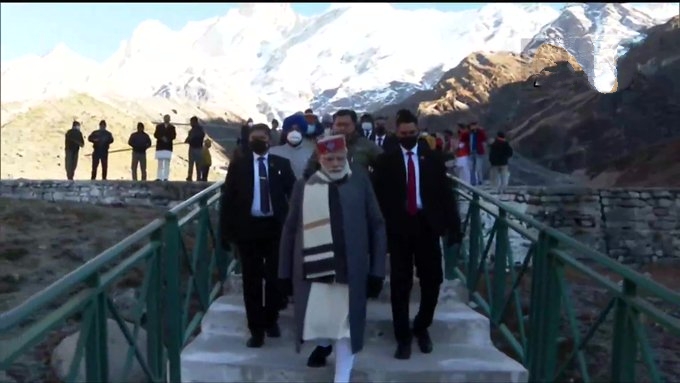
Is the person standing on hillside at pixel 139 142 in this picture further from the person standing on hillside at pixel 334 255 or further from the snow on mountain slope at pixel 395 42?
the snow on mountain slope at pixel 395 42

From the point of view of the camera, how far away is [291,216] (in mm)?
4180

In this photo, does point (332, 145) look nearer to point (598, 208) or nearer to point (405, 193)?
point (405, 193)

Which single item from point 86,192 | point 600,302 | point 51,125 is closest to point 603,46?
point 600,302

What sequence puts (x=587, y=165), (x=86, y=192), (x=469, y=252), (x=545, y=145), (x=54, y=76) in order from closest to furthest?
(x=469, y=252), (x=86, y=192), (x=587, y=165), (x=545, y=145), (x=54, y=76)

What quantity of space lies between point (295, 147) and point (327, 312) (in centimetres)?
175

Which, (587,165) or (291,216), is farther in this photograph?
(587,165)

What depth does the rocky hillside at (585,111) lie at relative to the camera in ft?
73.0

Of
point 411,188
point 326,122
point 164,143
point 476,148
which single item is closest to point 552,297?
point 411,188

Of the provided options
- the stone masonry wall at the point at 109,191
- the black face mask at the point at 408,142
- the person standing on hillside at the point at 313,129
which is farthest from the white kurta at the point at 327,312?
the stone masonry wall at the point at 109,191

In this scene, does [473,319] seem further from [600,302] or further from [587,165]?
[587,165]

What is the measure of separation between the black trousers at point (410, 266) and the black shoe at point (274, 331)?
2.74ft

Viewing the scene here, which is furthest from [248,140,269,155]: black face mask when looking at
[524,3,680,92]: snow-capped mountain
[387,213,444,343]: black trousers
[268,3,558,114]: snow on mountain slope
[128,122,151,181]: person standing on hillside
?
[268,3,558,114]: snow on mountain slope

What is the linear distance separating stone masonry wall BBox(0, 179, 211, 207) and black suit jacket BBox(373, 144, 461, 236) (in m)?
9.61

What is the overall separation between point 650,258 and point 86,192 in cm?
1094
